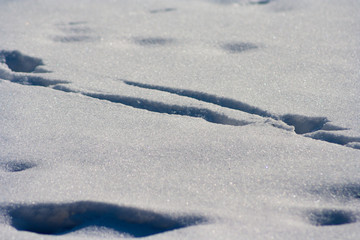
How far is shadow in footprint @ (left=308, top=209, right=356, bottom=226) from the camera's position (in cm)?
106

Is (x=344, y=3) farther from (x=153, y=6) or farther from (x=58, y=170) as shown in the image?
(x=58, y=170)

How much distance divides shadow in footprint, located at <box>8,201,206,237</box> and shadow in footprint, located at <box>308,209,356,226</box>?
281mm

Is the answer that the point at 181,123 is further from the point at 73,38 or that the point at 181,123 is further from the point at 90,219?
the point at 73,38

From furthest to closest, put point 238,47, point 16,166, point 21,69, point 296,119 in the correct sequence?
1. point 238,47
2. point 21,69
3. point 296,119
4. point 16,166

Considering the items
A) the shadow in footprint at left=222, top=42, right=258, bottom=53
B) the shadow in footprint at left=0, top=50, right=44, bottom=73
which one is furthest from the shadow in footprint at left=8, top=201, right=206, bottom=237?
the shadow in footprint at left=222, top=42, right=258, bottom=53

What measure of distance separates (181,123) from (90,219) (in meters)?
0.51

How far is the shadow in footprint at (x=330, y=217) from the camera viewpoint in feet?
3.46

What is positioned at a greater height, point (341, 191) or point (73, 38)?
point (73, 38)

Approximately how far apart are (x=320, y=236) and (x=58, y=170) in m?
0.75

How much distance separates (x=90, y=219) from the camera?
1.09 meters

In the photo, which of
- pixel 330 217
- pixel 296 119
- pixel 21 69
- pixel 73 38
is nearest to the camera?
pixel 330 217

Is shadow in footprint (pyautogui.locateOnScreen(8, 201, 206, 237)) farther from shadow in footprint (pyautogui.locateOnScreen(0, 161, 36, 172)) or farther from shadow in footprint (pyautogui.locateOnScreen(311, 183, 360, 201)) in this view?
shadow in footprint (pyautogui.locateOnScreen(311, 183, 360, 201))

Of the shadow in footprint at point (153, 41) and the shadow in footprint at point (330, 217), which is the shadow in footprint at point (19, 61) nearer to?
the shadow in footprint at point (153, 41)

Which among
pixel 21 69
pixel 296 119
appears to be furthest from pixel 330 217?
pixel 21 69
